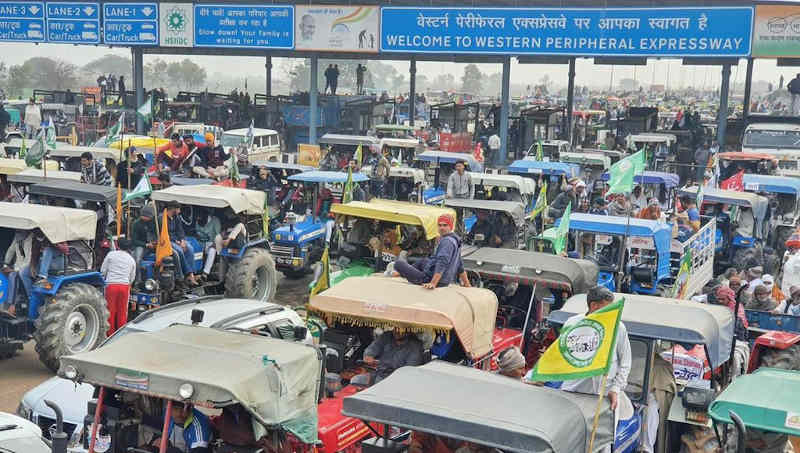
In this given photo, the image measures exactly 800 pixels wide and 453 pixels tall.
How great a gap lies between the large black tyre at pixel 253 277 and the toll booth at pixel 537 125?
22.9 metres

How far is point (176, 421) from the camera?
6.60 metres

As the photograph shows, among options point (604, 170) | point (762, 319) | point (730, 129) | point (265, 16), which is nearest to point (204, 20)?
point (265, 16)

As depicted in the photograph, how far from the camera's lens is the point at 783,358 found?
10.5 metres

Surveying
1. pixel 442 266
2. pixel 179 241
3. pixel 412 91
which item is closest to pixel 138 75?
pixel 412 91

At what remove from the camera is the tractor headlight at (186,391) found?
6.10 metres

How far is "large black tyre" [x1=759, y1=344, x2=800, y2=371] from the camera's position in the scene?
412 inches

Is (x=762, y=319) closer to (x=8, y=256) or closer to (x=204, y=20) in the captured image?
(x=8, y=256)

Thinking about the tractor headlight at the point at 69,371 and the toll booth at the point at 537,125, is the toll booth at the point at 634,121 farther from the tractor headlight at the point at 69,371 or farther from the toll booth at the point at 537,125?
the tractor headlight at the point at 69,371

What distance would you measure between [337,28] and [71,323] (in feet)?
76.6

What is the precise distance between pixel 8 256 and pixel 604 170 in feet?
61.2

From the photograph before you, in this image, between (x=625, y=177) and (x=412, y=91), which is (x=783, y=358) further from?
(x=412, y=91)

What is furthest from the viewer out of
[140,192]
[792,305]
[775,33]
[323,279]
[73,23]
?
[73,23]

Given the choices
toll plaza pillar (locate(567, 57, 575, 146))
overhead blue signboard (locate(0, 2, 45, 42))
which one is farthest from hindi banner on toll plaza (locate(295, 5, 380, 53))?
overhead blue signboard (locate(0, 2, 45, 42))

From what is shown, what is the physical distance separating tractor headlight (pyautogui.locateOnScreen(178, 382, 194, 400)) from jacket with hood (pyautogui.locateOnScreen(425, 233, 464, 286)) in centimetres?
386
